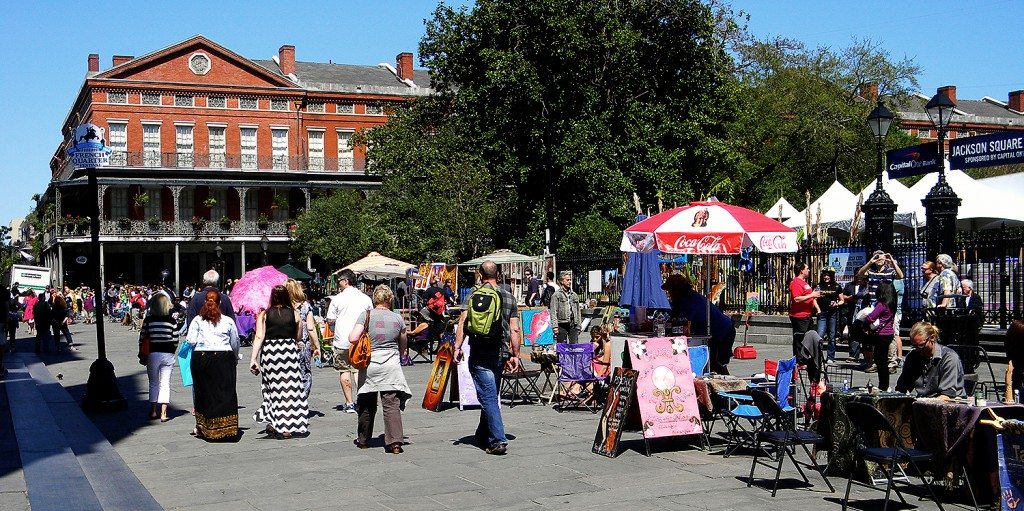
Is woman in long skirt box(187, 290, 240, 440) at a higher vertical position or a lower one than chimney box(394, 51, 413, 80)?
lower

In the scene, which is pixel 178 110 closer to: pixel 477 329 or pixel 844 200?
pixel 844 200

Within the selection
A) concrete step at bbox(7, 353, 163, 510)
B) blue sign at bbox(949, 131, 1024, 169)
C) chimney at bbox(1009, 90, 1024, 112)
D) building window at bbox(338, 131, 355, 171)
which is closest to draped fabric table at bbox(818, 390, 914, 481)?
concrete step at bbox(7, 353, 163, 510)

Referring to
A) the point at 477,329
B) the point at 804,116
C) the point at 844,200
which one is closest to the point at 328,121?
the point at 804,116

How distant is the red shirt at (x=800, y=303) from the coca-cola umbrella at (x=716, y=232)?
342 centimetres

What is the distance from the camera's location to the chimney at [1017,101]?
90.5 meters

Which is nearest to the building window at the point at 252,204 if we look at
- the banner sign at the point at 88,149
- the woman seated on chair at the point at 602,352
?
the banner sign at the point at 88,149

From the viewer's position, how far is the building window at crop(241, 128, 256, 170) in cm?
5941

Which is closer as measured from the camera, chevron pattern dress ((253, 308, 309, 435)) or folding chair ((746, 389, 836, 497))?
folding chair ((746, 389, 836, 497))

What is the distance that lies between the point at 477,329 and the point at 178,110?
52.7m

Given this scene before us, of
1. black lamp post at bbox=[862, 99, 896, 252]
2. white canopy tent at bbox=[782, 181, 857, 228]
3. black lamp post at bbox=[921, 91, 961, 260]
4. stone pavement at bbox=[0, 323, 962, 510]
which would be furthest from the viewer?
white canopy tent at bbox=[782, 181, 857, 228]

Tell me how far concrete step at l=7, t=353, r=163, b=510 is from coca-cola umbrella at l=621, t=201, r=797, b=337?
616cm

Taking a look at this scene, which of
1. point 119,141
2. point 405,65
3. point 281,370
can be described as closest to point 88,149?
point 281,370

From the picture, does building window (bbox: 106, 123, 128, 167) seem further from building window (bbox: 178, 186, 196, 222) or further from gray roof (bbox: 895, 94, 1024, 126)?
gray roof (bbox: 895, 94, 1024, 126)

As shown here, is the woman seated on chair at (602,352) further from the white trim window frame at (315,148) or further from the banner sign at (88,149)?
→ the white trim window frame at (315,148)
